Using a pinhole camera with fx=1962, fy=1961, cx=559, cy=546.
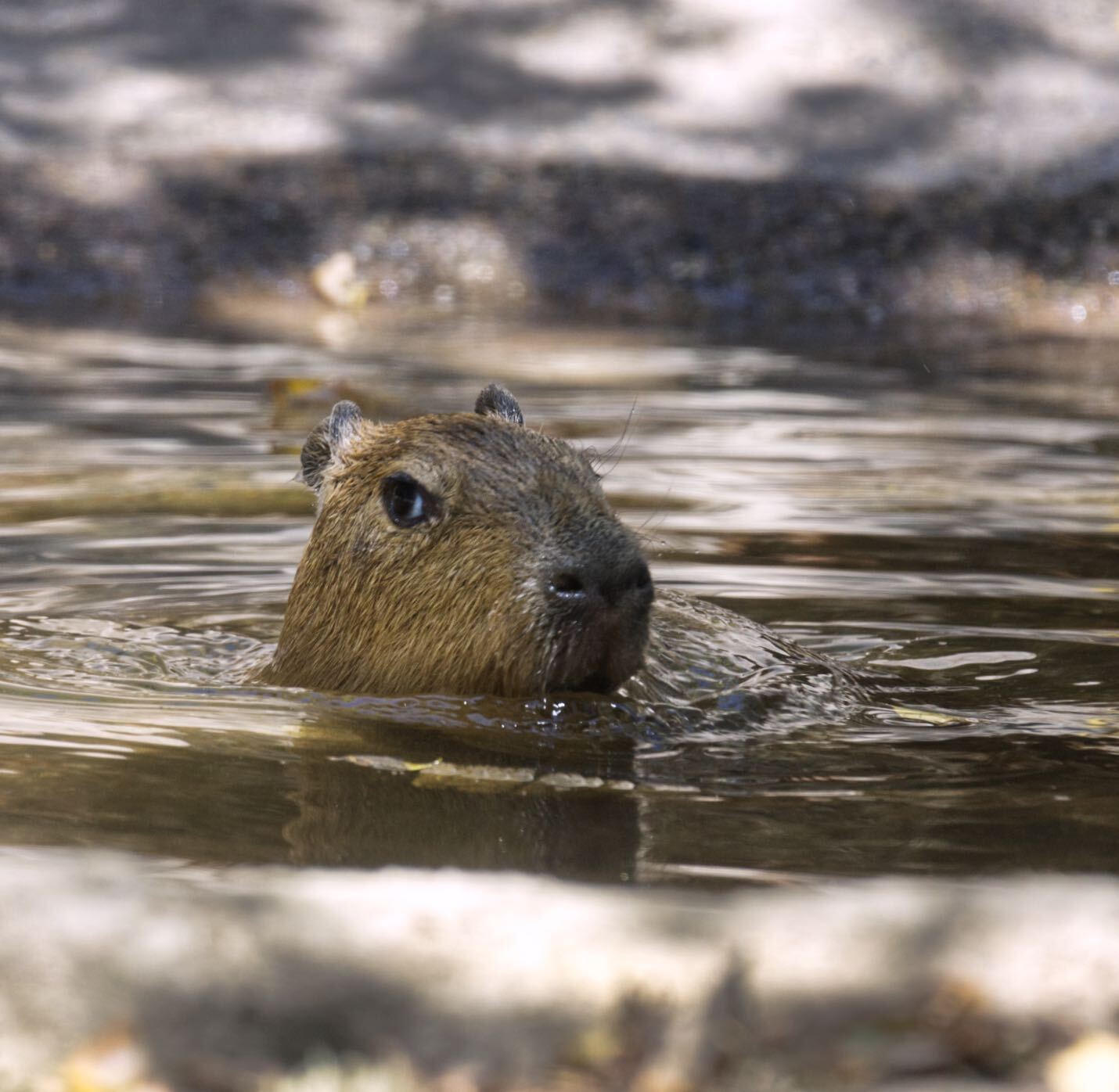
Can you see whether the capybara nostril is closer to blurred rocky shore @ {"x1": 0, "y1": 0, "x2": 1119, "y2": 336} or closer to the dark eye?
the dark eye

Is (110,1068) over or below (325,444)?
below

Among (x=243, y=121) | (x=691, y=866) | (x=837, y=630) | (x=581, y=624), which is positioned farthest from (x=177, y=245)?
(x=691, y=866)

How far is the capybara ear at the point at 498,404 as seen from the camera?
480 centimetres

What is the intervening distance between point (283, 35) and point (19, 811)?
1607 cm

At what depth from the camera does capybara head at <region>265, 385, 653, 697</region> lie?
3.84m

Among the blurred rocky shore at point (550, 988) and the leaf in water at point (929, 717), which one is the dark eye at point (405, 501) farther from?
the blurred rocky shore at point (550, 988)

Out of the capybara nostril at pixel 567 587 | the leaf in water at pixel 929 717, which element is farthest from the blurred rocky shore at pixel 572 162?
the capybara nostril at pixel 567 587

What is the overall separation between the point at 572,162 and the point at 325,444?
12135 mm

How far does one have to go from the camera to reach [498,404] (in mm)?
4816

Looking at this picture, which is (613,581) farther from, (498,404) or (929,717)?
(498,404)

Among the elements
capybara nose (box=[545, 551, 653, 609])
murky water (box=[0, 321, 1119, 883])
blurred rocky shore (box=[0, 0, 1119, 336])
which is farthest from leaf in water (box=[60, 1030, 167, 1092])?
blurred rocky shore (box=[0, 0, 1119, 336])

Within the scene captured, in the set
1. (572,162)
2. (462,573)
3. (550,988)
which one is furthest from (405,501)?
(572,162)

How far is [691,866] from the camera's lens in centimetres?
290

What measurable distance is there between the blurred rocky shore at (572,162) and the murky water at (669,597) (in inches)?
186
